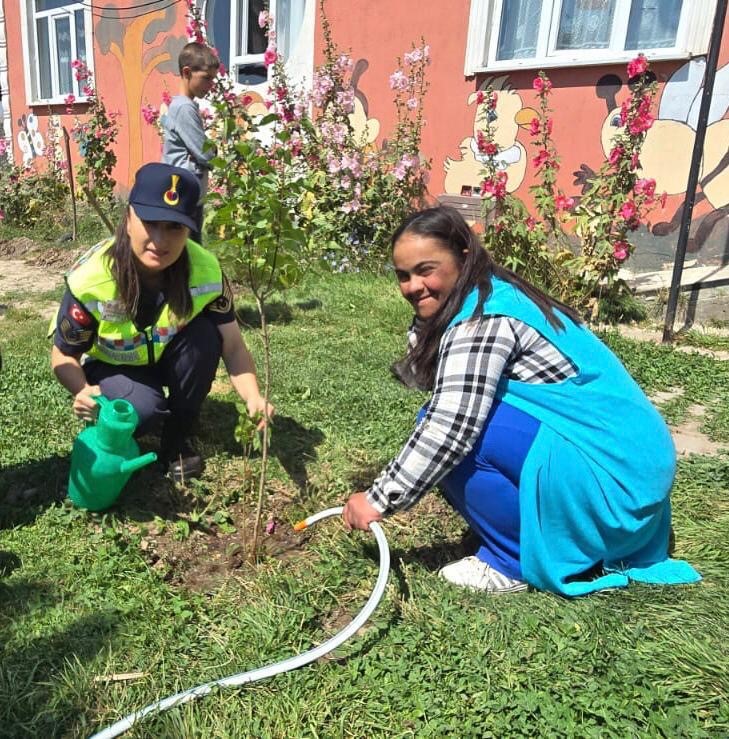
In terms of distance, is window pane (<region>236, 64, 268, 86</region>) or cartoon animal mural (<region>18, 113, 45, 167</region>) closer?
window pane (<region>236, 64, 268, 86</region>)

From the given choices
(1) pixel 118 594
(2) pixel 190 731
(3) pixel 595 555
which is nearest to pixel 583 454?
(3) pixel 595 555

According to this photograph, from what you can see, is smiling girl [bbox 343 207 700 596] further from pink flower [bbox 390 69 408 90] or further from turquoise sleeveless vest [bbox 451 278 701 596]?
pink flower [bbox 390 69 408 90]

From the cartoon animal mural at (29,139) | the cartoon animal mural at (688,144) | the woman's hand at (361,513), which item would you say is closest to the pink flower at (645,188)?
the cartoon animal mural at (688,144)

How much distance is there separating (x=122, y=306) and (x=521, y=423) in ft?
4.44

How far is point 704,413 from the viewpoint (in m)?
3.42

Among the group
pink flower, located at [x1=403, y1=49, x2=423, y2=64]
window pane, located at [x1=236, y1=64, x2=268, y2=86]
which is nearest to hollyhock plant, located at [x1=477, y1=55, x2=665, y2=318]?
pink flower, located at [x1=403, y1=49, x2=423, y2=64]

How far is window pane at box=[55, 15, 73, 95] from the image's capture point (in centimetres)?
1134

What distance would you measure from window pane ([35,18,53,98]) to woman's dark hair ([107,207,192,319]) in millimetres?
11960

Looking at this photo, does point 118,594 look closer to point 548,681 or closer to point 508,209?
point 548,681

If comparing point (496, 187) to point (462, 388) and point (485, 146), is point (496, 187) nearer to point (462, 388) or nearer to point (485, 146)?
point (485, 146)

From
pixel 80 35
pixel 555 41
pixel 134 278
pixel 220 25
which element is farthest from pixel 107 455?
pixel 80 35

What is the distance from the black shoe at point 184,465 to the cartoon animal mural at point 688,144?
412 centimetres

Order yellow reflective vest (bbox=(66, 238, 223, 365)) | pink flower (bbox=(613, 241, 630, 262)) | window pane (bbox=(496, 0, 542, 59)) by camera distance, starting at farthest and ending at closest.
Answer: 1. window pane (bbox=(496, 0, 542, 59))
2. pink flower (bbox=(613, 241, 630, 262))
3. yellow reflective vest (bbox=(66, 238, 223, 365))

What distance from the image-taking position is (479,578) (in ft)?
6.54
